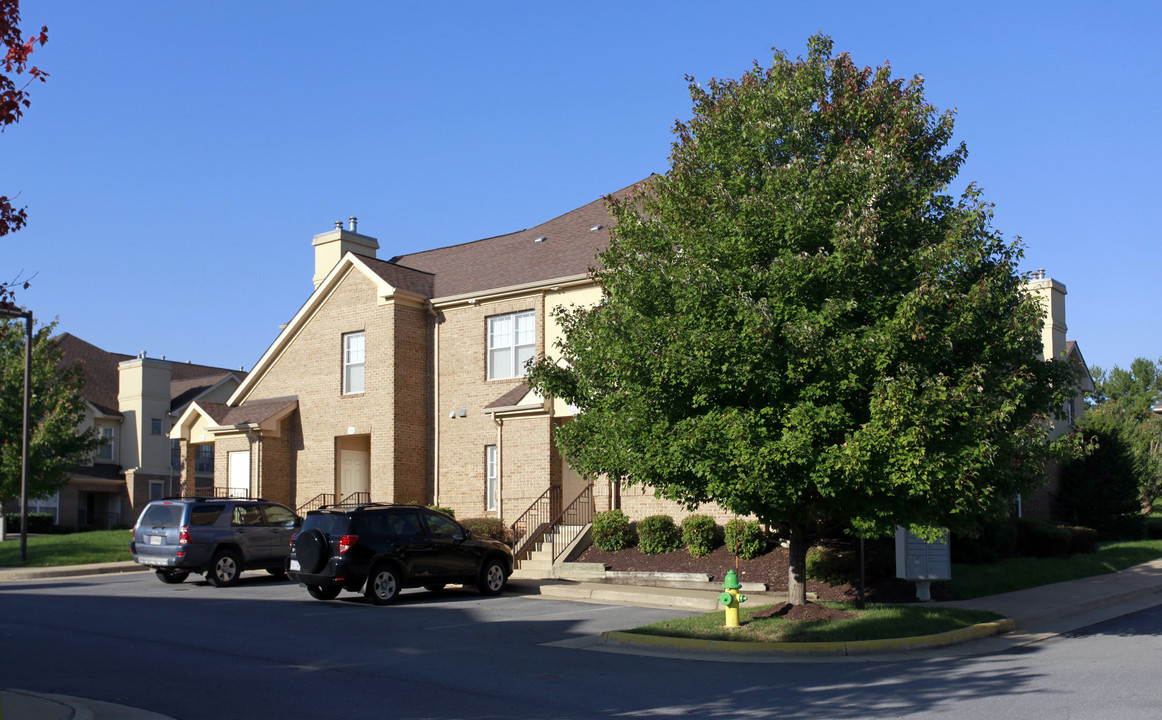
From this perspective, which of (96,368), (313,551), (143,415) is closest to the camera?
(313,551)

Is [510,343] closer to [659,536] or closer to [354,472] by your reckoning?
[354,472]

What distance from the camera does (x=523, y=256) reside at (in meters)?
29.3

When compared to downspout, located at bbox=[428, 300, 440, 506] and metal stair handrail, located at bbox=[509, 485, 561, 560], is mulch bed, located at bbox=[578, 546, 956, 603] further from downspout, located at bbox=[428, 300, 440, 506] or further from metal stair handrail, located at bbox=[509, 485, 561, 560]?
downspout, located at bbox=[428, 300, 440, 506]

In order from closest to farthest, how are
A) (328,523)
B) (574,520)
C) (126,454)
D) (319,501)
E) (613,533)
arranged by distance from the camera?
(328,523)
(613,533)
(574,520)
(319,501)
(126,454)

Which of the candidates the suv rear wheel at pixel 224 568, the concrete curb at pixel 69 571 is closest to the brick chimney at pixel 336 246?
the concrete curb at pixel 69 571

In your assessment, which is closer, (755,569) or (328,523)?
(328,523)

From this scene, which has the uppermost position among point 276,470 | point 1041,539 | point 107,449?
point 107,449

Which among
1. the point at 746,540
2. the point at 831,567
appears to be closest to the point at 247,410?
the point at 746,540

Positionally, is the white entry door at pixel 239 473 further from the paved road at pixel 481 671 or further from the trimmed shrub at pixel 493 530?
the paved road at pixel 481 671

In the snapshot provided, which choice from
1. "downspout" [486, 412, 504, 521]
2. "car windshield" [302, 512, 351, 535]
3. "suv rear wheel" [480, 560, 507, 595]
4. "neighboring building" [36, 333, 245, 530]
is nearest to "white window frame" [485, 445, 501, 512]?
"downspout" [486, 412, 504, 521]

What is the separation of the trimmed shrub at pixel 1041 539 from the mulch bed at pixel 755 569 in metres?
6.16

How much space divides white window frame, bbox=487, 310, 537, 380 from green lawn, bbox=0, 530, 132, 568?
1100cm

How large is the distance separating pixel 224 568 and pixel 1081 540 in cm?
1921

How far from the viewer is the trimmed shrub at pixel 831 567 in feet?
59.3
